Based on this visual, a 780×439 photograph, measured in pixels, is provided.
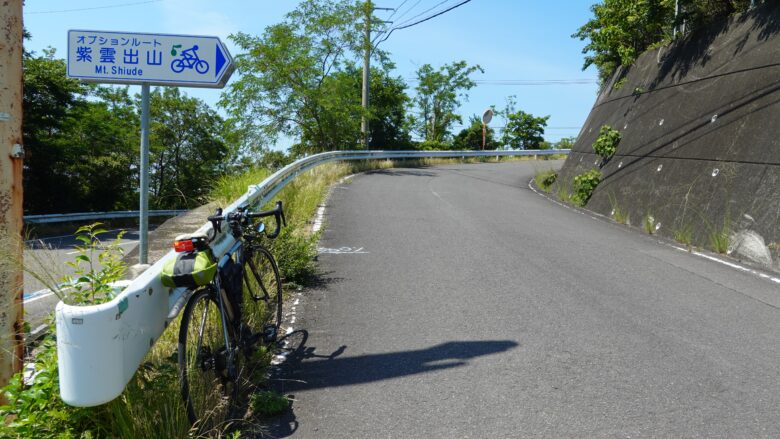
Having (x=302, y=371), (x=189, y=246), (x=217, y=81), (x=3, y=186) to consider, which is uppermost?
(x=217, y=81)

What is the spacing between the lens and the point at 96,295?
3.26 meters

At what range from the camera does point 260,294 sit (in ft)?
18.4

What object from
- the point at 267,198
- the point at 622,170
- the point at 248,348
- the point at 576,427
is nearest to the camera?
the point at 576,427

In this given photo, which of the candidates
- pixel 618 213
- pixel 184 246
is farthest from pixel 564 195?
pixel 184 246

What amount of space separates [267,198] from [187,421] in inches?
226

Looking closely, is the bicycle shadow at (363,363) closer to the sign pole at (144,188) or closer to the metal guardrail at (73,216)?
the sign pole at (144,188)

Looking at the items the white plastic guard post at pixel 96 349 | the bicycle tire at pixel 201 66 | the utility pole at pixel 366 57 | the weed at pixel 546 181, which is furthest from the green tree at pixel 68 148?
the white plastic guard post at pixel 96 349

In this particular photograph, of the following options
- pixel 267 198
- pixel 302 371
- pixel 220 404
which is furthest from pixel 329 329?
pixel 267 198

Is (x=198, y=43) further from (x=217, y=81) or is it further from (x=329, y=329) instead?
(x=329, y=329)

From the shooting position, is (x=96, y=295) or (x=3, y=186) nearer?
(x=96, y=295)

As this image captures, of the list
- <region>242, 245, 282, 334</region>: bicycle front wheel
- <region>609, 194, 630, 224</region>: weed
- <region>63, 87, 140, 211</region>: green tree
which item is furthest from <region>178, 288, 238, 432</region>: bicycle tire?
<region>63, 87, 140, 211</region>: green tree

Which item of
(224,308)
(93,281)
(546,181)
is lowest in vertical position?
(224,308)

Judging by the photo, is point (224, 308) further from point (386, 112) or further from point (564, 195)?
point (386, 112)

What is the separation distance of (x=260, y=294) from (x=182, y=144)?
49.0 meters
